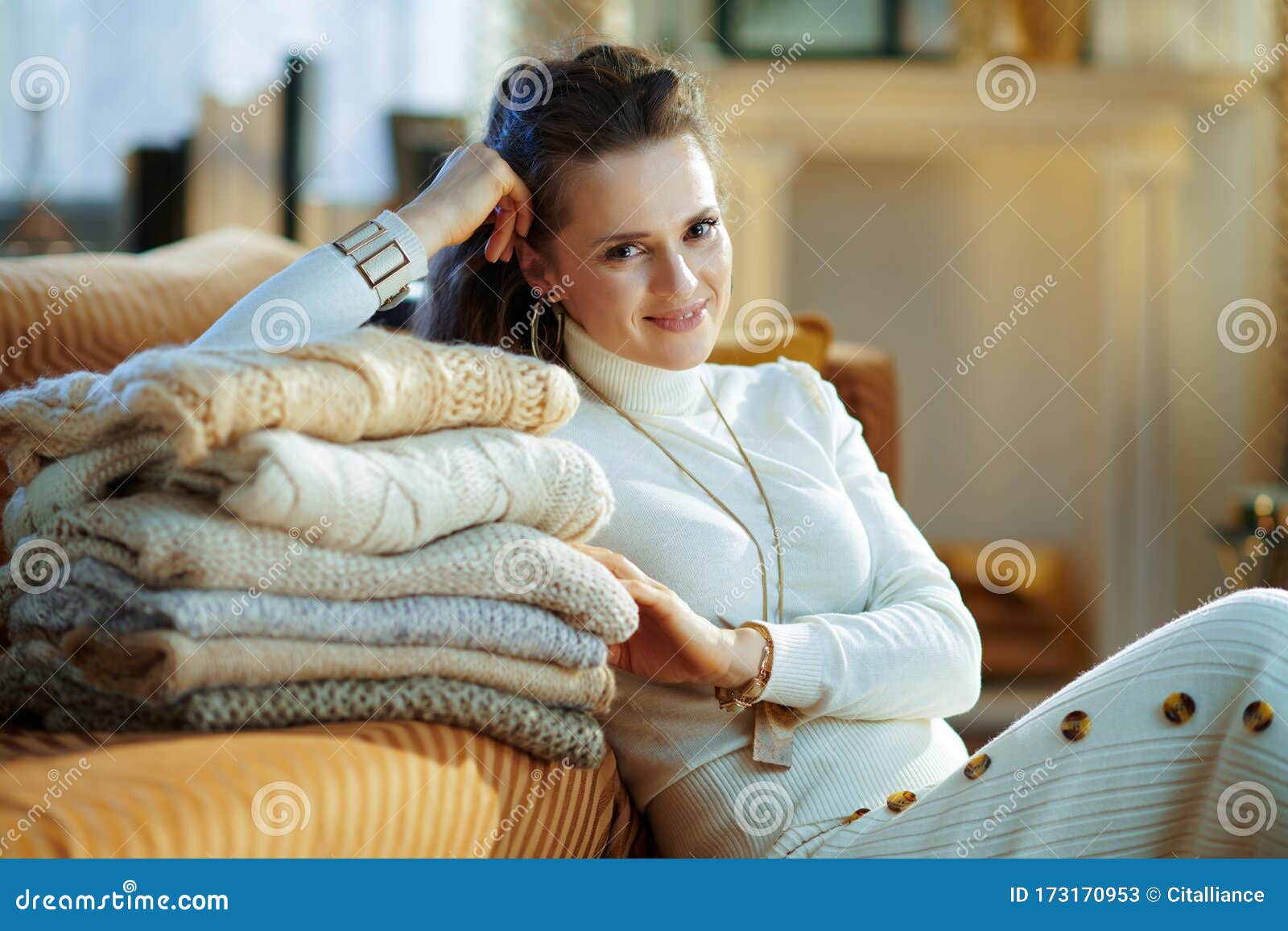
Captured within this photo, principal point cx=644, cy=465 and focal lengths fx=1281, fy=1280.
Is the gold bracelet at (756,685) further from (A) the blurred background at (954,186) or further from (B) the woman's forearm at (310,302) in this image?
(A) the blurred background at (954,186)

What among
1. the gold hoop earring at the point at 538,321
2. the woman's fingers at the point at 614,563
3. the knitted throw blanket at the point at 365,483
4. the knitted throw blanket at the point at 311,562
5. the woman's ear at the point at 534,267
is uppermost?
the woman's ear at the point at 534,267

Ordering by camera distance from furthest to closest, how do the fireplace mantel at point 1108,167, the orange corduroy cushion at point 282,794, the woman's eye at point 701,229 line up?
the fireplace mantel at point 1108,167 < the woman's eye at point 701,229 < the orange corduroy cushion at point 282,794

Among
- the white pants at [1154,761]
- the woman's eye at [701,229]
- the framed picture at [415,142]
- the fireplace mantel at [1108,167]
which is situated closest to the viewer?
the white pants at [1154,761]

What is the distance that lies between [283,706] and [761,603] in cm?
51

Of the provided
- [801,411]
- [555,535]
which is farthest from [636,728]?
[801,411]

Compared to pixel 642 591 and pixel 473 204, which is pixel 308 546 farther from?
pixel 473 204

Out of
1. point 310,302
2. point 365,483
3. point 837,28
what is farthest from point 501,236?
point 837,28

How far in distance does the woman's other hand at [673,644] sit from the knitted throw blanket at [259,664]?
0.37 ft

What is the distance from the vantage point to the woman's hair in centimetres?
120

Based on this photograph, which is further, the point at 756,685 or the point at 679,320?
the point at 679,320

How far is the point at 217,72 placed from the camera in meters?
3.24

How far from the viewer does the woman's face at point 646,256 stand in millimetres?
1181

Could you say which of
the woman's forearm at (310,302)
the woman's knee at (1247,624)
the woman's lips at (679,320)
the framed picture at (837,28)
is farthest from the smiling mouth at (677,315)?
the framed picture at (837,28)
